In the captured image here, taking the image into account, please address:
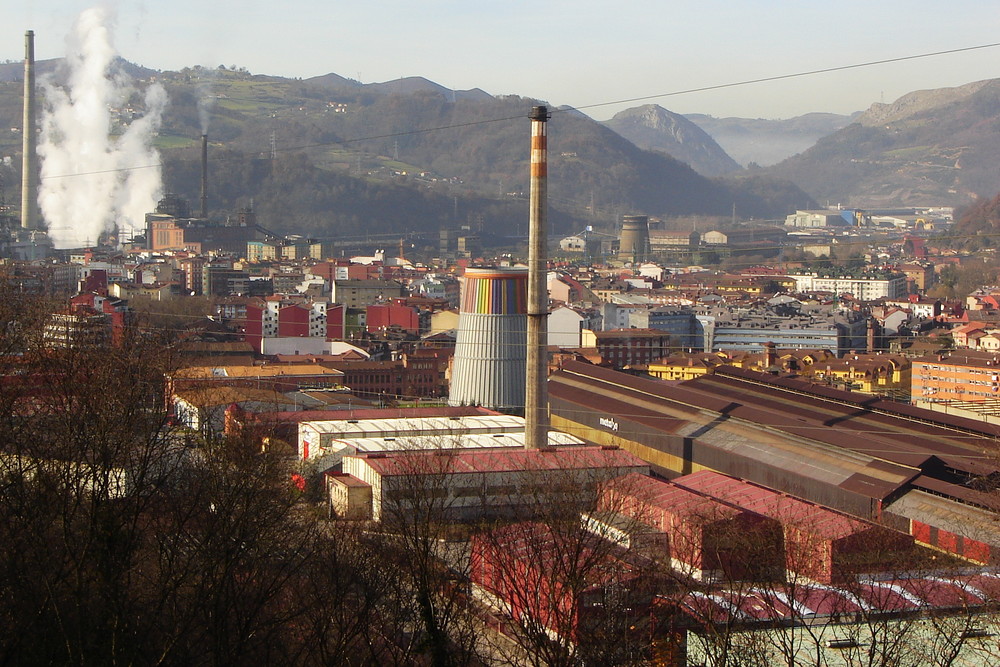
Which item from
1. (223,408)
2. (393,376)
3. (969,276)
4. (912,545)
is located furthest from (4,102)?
(912,545)

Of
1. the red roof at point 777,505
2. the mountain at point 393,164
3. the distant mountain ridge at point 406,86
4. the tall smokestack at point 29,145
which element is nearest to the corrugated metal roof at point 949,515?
the red roof at point 777,505

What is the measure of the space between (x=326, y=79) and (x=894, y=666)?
79117 mm

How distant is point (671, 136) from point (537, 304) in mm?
96709

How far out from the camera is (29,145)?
2844 centimetres

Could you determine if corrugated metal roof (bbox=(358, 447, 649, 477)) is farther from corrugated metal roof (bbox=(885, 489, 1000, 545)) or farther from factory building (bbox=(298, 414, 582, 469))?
corrugated metal roof (bbox=(885, 489, 1000, 545))

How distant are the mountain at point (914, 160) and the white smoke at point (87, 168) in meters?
39.9

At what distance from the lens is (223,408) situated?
9375 millimetres

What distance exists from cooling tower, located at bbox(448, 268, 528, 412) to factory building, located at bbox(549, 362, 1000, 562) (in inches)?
16.6

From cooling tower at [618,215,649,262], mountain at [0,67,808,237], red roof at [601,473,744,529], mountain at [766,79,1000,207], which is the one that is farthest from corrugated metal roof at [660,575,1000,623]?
mountain at [766,79,1000,207]

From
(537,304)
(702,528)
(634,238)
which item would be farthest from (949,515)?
(634,238)

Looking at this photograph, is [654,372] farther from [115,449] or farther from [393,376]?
[115,449]

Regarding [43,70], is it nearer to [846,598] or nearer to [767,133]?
[846,598]

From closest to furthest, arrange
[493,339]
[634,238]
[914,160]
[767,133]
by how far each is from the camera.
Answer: [493,339]
[634,238]
[914,160]
[767,133]

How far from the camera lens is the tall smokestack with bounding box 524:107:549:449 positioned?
306 inches
